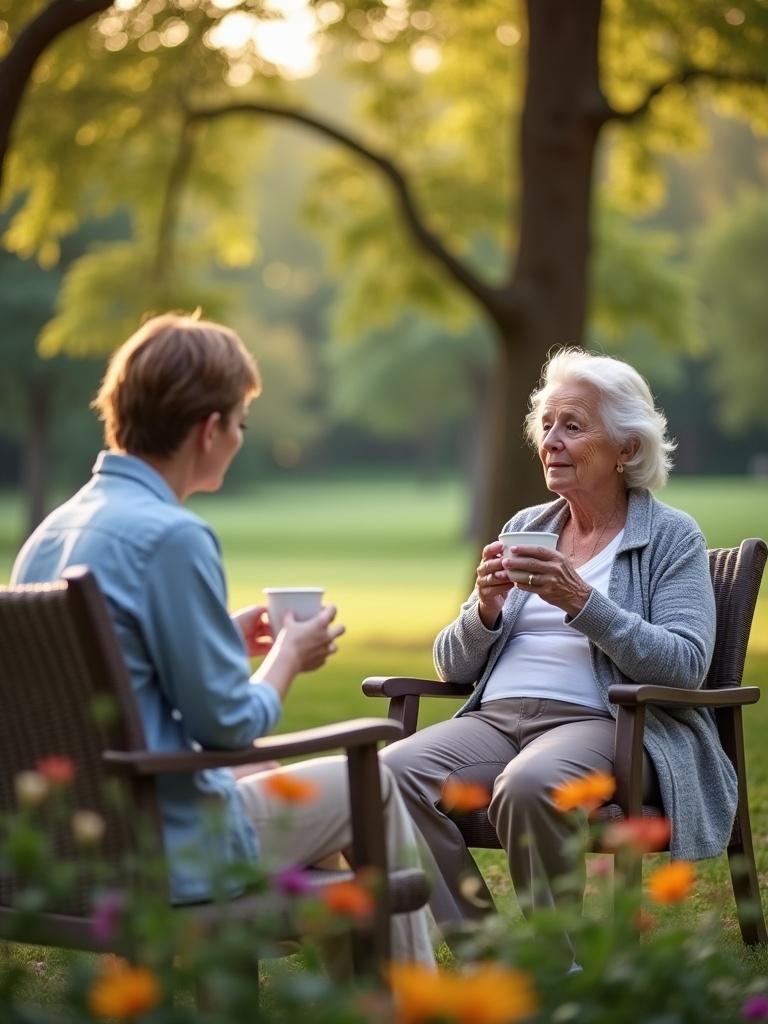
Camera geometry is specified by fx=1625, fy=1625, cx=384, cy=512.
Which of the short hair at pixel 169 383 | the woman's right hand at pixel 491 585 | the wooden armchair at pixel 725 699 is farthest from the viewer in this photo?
the woman's right hand at pixel 491 585

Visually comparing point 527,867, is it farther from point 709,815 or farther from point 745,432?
point 745,432

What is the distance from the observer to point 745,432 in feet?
228

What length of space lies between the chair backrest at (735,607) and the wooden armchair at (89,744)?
1.63 m

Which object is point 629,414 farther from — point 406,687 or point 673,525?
point 406,687

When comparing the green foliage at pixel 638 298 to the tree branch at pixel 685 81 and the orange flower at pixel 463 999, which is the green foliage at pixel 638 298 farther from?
the orange flower at pixel 463 999

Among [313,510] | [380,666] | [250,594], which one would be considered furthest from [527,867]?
[313,510]

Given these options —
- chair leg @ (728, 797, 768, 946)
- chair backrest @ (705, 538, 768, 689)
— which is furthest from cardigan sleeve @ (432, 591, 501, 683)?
chair leg @ (728, 797, 768, 946)

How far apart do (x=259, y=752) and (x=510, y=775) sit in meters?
1.08

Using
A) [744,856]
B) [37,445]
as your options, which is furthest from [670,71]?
[37,445]

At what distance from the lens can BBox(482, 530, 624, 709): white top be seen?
14.5 feet

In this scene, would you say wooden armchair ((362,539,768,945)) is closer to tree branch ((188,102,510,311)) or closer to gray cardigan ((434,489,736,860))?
gray cardigan ((434,489,736,860))

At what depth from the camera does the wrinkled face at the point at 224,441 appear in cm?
322

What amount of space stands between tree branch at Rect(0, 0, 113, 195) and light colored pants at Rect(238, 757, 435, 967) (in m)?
5.79

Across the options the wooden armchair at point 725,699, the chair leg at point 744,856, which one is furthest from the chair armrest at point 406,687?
the chair leg at point 744,856
